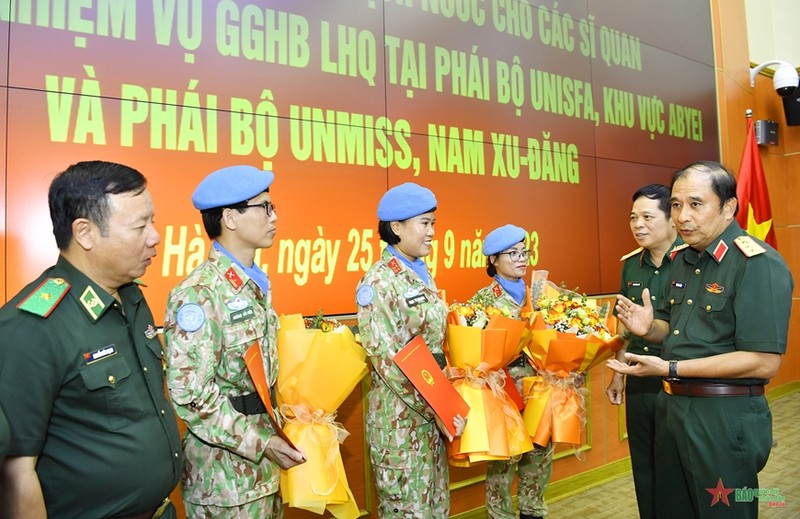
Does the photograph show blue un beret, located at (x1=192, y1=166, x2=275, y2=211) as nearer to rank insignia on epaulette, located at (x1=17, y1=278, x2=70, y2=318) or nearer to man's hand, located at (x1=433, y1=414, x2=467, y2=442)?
rank insignia on epaulette, located at (x1=17, y1=278, x2=70, y2=318)

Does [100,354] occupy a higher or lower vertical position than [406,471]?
higher

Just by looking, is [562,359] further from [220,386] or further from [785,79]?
[785,79]

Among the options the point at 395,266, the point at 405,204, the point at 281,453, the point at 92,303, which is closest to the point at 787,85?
the point at 405,204

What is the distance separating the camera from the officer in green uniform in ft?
Answer: 8.58

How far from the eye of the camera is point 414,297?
2.00 m

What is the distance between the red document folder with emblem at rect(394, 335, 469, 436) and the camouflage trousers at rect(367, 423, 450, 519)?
0.17m

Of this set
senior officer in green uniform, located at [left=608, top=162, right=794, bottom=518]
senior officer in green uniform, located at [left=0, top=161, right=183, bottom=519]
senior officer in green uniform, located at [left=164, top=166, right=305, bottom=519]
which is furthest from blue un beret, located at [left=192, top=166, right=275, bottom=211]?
senior officer in green uniform, located at [left=608, top=162, right=794, bottom=518]

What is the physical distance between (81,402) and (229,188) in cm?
68

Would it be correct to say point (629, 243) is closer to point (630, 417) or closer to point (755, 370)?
point (630, 417)

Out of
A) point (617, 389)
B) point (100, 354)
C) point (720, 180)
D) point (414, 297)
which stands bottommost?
point (617, 389)

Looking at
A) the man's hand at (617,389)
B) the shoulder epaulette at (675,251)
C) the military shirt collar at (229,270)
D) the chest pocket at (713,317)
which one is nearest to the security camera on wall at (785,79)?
the shoulder epaulette at (675,251)

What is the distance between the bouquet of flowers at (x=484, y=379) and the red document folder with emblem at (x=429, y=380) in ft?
0.37

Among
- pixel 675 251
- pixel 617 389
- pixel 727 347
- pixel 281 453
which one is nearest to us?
pixel 281 453

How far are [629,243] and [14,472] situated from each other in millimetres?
4165
